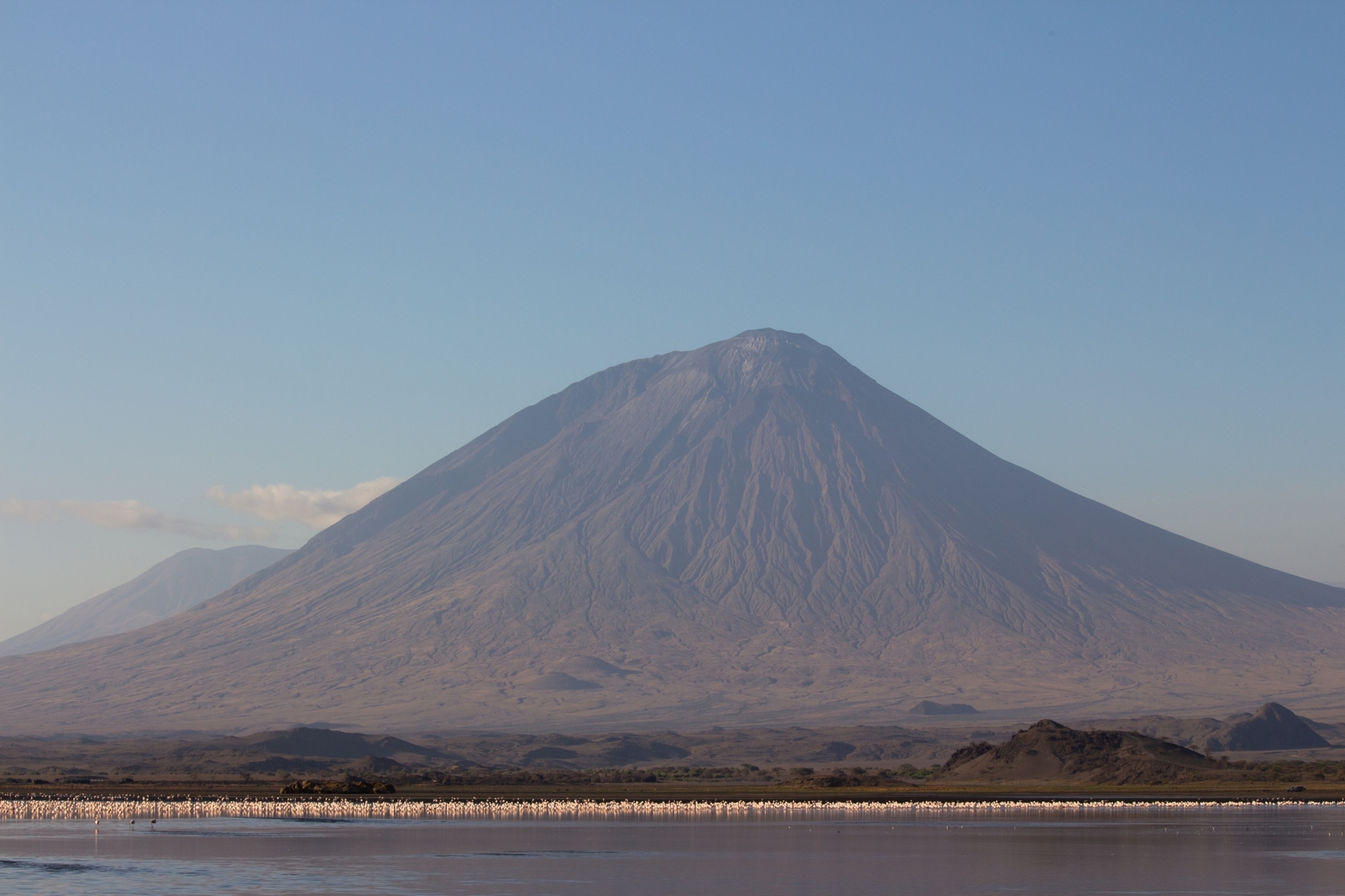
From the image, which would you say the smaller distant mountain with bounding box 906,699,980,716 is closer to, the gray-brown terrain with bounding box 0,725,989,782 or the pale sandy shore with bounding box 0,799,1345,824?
the gray-brown terrain with bounding box 0,725,989,782

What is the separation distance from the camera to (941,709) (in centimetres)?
16250

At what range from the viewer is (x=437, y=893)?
1168 inches

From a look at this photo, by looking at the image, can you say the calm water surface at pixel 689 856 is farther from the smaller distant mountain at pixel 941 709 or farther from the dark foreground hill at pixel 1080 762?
the smaller distant mountain at pixel 941 709

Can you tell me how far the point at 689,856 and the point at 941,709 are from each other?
12904cm

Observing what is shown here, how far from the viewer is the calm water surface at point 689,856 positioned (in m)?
31.0

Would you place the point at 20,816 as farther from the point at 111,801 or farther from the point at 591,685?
the point at 591,685

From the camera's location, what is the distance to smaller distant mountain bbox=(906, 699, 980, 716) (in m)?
161

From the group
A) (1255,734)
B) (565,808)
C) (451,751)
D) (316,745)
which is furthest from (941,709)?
(565,808)

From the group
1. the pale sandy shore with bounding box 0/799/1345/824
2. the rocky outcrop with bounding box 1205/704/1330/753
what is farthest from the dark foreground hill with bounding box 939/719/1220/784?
the rocky outcrop with bounding box 1205/704/1330/753

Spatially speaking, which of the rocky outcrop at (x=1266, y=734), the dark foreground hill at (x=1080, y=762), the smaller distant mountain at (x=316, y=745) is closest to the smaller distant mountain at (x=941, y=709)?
the rocky outcrop at (x=1266, y=734)

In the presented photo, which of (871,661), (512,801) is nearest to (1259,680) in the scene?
(871,661)

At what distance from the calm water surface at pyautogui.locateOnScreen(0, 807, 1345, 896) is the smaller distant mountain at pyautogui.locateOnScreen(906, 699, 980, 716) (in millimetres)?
109465

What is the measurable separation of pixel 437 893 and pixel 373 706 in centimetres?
14718

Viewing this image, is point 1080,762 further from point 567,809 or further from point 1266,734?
point 1266,734
